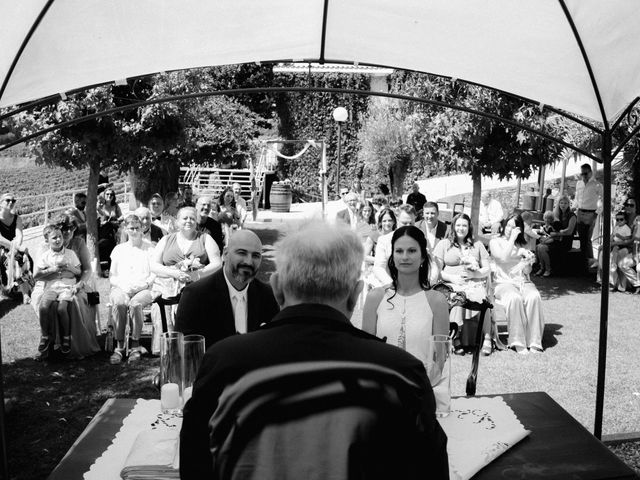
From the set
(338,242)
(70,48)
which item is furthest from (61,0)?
(338,242)

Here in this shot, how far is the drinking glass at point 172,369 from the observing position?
8.40ft

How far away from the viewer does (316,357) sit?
1.71 m

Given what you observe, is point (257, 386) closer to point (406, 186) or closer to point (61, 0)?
point (61, 0)

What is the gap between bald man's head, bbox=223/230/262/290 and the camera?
159 inches

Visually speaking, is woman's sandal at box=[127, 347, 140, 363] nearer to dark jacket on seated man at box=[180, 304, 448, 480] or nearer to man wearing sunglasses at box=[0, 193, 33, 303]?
man wearing sunglasses at box=[0, 193, 33, 303]

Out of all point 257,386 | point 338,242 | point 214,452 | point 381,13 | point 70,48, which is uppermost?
point 381,13

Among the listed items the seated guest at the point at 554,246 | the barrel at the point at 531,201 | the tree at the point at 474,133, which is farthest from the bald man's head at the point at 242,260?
the barrel at the point at 531,201

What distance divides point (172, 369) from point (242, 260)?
4.99 feet

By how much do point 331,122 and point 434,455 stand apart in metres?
26.8

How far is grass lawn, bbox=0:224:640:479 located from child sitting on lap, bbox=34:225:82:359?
309mm

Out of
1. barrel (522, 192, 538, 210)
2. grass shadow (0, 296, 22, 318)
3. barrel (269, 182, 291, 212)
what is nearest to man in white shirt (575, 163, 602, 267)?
barrel (522, 192, 538, 210)

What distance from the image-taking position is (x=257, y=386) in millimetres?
1729

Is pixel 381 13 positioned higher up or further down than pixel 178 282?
higher up

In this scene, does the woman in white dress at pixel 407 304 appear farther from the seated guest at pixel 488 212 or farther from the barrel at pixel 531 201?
the barrel at pixel 531 201
